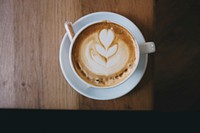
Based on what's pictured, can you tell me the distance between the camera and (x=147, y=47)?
67 centimetres

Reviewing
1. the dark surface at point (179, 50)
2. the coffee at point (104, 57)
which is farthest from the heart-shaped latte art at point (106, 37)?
the dark surface at point (179, 50)

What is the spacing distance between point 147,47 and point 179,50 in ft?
1.95

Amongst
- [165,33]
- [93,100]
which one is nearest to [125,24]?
[93,100]

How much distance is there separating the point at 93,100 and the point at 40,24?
0.24m

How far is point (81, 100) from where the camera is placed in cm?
70

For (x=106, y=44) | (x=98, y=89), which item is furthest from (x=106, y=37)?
(x=98, y=89)

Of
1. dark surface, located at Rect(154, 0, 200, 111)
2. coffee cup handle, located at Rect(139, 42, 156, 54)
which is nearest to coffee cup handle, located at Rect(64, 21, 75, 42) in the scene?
coffee cup handle, located at Rect(139, 42, 156, 54)

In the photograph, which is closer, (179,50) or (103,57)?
(103,57)

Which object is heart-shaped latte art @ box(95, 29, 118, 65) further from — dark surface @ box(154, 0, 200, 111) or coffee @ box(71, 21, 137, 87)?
dark surface @ box(154, 0, 200, 111)

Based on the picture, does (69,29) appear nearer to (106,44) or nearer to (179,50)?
(106,44)

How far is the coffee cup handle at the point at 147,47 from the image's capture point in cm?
66

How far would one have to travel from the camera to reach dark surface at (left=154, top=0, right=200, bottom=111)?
1.19 m

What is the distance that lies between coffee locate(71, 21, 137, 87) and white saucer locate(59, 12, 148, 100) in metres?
0.03

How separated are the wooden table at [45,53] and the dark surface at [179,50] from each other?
20.4 inches
